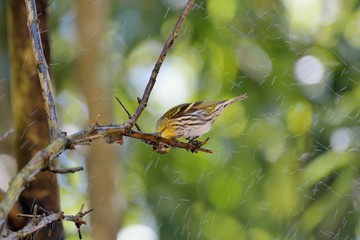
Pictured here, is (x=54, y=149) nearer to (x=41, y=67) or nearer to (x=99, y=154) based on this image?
(x=41, y=67)

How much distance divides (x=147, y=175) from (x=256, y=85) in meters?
1.44

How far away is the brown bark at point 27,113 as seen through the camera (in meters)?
3.31

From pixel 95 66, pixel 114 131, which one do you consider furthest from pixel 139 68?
pixel 114 131

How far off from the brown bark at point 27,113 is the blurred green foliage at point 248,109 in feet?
12.1

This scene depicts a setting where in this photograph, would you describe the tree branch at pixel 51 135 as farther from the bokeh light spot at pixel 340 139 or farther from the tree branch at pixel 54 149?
the bokeh light spot at pixel 340 139

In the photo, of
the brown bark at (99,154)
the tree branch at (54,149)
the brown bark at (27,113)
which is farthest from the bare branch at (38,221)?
the brown bark at (99,154)

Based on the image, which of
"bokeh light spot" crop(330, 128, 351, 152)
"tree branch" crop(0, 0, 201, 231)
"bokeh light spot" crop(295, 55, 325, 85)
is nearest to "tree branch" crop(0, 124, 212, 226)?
"tree branch" crop(0, 0, 201, 231)

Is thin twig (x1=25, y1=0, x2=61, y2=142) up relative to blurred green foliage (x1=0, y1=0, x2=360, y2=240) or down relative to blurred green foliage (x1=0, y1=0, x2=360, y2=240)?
down

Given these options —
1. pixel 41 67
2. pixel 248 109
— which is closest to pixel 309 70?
pixel 248 109

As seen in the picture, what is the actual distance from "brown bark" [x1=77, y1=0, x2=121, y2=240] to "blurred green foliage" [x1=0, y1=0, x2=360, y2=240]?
6.04ft

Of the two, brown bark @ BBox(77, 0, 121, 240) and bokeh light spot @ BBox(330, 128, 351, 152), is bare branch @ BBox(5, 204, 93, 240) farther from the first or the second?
bokeh light spot @ BBox(330, 128, 351, 152)

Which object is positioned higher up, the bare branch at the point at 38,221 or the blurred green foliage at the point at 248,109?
the blurred green foliage at the point at 248,109

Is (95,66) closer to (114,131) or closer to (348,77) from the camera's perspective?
(348,77)

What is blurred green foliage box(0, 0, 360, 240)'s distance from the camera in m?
7.33
